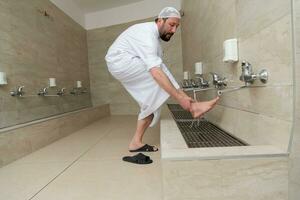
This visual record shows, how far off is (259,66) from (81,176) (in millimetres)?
1007

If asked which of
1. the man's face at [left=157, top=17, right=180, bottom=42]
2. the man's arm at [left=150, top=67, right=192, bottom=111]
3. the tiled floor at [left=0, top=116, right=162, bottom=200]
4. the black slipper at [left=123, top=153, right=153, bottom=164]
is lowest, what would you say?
the tiled floor at [left=0, top=116, right=162, bottom=200]

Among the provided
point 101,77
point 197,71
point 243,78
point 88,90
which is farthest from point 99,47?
point 243,78

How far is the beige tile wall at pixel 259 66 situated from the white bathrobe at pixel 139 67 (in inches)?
14.3

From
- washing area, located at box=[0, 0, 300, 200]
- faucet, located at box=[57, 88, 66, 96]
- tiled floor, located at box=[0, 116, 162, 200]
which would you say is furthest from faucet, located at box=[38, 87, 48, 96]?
tiled floor, located at box=[0, 116, 162, 200]

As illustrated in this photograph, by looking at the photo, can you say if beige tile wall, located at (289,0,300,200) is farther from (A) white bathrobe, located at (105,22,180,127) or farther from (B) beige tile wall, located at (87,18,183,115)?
(B) beige tile wall, located at (87,18,183,115)

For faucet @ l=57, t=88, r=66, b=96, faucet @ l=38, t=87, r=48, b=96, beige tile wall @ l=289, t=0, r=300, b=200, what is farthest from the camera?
faucet @ l=57, t=88, r=66, b=96

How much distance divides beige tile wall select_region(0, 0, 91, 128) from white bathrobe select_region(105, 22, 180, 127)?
1.14 metres

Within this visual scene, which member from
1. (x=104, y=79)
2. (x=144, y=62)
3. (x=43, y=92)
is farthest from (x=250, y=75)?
(x=104, y=79)

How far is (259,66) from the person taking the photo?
0.92m

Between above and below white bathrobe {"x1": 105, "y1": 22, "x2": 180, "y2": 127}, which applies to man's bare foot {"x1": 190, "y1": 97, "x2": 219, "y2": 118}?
below

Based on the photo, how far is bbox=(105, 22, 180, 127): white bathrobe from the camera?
140cm

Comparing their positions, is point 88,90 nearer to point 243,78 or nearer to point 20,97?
point 20,97

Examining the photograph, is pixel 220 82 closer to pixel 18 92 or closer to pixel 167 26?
pixel 167 26

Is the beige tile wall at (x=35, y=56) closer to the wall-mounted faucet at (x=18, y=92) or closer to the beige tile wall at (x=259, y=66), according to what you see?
the wall-mounted faucet at (x=18, y=92)
